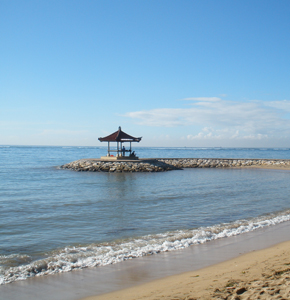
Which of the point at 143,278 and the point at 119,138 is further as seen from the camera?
the point at 119,138

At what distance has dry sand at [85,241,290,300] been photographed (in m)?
4.12

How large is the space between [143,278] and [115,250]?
5.82 ft

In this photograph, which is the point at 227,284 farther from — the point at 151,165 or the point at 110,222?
the point at 151,165

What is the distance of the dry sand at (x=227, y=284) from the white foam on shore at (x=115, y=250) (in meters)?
1.61

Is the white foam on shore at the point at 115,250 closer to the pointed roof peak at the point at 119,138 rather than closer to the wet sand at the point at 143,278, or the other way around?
the wet sand at the point at 143,278

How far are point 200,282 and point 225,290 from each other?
64 cm

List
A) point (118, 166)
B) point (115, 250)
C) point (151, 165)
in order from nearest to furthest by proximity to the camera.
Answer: point (115, 250), point (118, 166), point (151, 165)

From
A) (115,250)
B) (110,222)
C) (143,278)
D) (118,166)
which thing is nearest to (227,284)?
(143,278)

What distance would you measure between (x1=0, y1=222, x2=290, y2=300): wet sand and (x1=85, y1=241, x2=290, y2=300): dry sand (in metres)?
0.02

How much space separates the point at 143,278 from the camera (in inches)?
216

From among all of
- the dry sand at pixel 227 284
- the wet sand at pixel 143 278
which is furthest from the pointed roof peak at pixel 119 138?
the dry sand at pixel 227 284

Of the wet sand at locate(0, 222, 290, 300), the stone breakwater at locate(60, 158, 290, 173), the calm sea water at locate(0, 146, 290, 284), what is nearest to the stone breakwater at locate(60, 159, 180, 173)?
the stone breakwater at locate(60, 158, 290, 173)

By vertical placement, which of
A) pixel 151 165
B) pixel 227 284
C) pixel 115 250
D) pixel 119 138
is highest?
pixel 119 138

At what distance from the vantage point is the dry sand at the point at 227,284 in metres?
4.12
